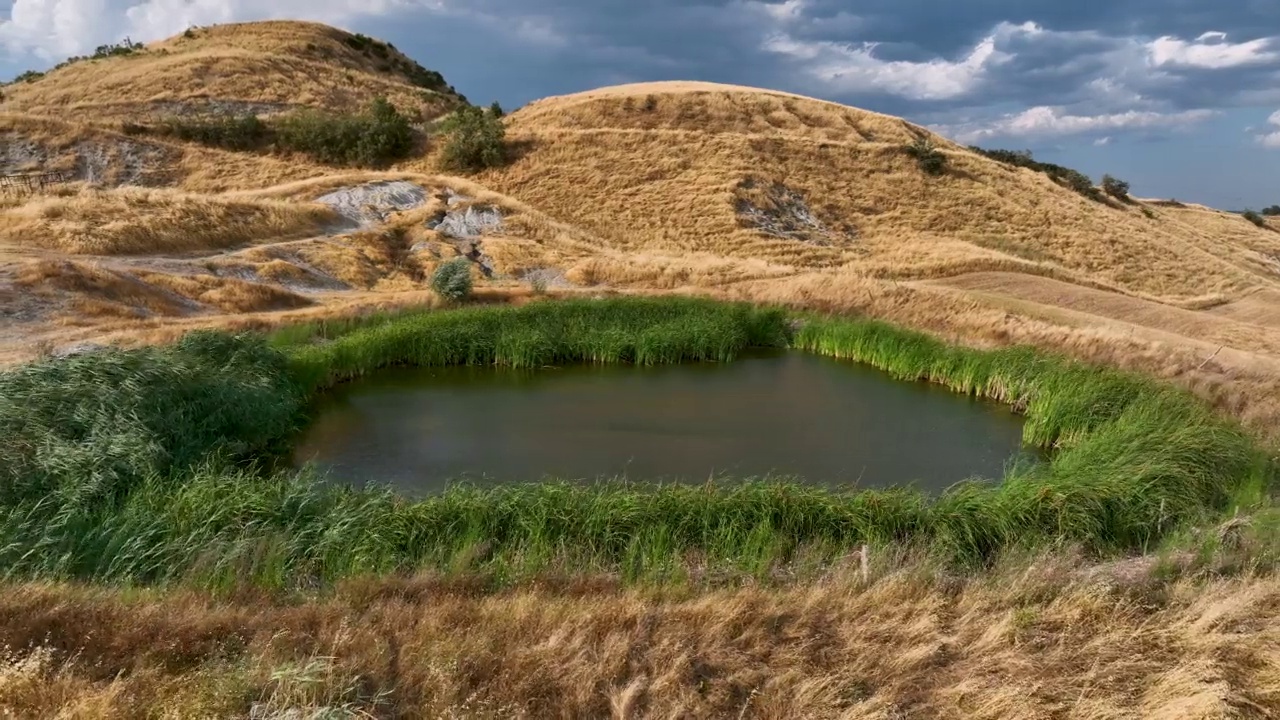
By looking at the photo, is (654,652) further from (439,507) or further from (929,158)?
(929,158)

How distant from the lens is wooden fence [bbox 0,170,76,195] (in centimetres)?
2675

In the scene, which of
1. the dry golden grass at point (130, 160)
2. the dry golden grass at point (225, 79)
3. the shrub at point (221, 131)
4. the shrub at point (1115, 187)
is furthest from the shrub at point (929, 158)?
the shrub at point (221, 131)

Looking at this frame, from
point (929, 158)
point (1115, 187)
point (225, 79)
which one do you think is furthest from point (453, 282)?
point (1115, 187)

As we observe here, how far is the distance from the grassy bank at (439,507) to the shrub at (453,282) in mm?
9448

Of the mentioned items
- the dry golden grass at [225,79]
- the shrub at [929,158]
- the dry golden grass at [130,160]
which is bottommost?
the dry golden grass at [130,160]

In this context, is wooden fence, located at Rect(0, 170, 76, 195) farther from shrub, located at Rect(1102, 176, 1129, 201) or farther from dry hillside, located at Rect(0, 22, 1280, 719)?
shrub, located at Rect(1102, 176, 1129, 201)

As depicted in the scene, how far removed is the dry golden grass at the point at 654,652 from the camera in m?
4.60

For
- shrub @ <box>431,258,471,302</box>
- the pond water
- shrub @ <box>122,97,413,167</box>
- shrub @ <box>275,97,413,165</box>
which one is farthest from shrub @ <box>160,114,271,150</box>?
the pond water

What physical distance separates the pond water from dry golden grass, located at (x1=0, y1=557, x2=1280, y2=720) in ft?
14.2

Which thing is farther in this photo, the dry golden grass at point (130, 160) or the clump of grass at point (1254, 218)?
the clump of grass at point (1254, 218)

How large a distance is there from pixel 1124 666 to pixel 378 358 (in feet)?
46.3

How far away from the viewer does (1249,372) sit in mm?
12883

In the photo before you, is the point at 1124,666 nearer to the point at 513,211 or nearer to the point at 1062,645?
the point at 1062,645

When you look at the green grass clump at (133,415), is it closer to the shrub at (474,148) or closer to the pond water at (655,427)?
the pond water at (655,427)
